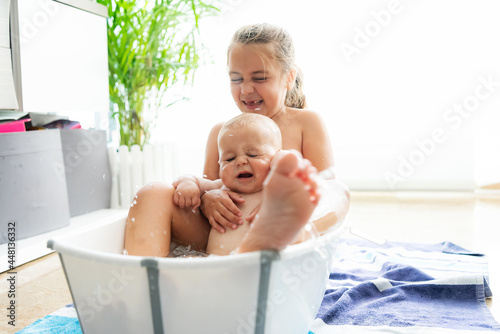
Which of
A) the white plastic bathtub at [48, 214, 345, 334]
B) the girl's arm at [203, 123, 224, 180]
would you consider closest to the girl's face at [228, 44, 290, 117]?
the girl's arm at [203, 123, 224, 180]

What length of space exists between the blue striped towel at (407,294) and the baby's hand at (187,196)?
0.37 meters

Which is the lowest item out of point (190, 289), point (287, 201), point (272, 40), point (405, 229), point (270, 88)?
point (405, 229)

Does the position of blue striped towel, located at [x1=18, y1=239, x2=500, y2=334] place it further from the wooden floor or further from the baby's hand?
the baby's hand

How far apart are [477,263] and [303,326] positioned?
0.86 m

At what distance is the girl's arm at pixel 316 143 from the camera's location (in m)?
1.10

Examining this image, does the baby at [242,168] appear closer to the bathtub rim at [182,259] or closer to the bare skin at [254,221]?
the bare skin at [254,221]

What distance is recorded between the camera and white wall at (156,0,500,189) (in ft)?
7.95

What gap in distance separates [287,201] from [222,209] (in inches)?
12.4

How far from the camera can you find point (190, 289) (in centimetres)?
57

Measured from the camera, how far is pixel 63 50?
164cm

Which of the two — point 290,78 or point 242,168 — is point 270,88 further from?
point 242,168

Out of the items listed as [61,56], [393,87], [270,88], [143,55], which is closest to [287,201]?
[270,88]

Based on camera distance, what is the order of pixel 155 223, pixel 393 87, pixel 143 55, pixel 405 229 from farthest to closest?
pixel 393 87 → pixel 143 55 → pixel 405 229 → pixel 155 223

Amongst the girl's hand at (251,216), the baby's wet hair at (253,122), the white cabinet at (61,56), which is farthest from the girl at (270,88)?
the white cabinet at (61,56)
